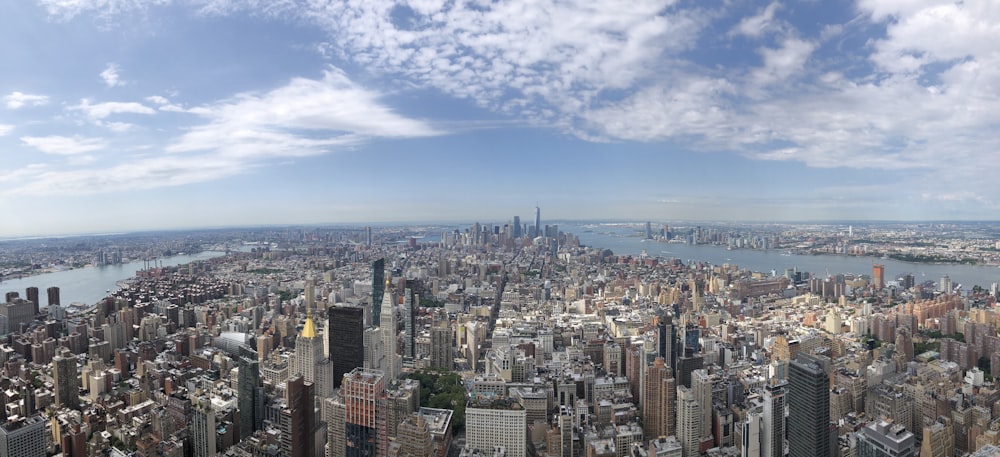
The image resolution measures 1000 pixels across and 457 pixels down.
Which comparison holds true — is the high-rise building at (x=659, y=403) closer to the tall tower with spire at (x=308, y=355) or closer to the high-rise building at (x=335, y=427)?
the high-rise building at (x=335, y=427)

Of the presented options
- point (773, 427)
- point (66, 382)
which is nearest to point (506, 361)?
point (773, 427)

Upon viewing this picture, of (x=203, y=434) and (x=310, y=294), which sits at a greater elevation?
(x=310, y=294)

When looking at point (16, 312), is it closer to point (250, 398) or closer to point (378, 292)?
point (378, 292)

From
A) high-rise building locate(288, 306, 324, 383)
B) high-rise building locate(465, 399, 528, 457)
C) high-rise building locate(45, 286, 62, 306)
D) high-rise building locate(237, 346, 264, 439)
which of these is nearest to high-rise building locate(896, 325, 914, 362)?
high-rise building locate(465, 399, 528, 457)

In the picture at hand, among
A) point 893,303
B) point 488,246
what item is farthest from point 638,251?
point 893,303

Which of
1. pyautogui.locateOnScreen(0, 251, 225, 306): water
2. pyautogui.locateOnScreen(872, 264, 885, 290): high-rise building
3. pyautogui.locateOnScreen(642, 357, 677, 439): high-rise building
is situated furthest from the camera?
pyautogui.locateOnScreen(872, 264, 885, 290): high-rise building

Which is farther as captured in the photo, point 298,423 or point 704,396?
point 704,396

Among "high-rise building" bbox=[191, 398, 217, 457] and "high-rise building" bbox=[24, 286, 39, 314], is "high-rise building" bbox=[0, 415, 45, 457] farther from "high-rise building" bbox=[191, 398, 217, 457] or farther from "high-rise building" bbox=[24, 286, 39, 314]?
"high-rise building" bbox=[24, 286, 39, 314]
